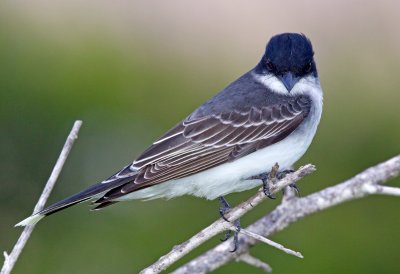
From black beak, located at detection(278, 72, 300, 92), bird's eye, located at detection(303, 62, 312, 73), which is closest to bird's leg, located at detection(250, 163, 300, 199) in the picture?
black beak, located at detection(278, 72, 300, 92)

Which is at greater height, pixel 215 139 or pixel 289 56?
pixel 289 56

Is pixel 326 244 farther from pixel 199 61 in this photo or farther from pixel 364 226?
pixel 199 61

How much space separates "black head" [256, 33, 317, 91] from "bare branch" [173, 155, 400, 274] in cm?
79

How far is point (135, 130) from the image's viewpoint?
257 inches

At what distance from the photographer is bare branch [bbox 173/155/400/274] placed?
4680 millimetres

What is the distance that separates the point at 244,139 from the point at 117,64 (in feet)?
6.21

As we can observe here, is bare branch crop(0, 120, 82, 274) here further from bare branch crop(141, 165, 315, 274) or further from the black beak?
the black beak

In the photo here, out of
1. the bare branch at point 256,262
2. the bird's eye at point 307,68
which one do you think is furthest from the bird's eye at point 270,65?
the bare branch at point 256,262

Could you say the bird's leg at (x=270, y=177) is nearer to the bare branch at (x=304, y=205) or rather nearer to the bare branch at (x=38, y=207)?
the bare branch at (x=304, y=205)

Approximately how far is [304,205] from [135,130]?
1.86m

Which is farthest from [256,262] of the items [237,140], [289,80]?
[289,80]

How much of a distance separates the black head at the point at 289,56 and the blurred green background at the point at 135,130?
0.79 metres

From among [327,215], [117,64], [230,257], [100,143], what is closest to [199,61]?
[117,64]

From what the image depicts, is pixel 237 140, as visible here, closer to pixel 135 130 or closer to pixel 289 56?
pixel 289 56
